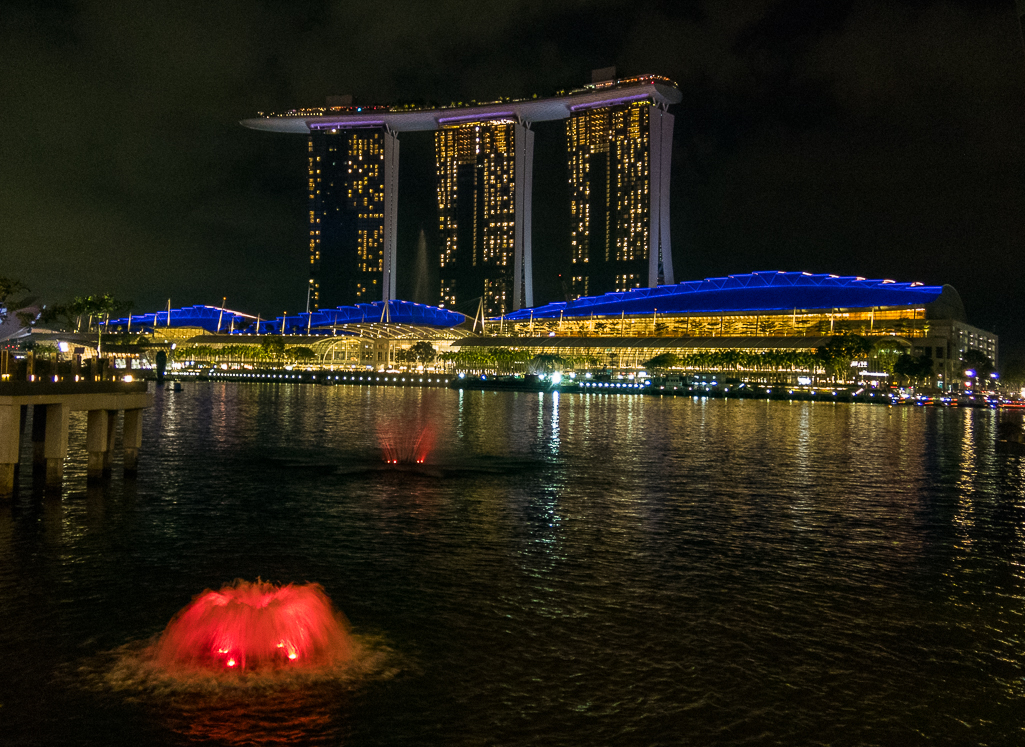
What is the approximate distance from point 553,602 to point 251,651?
4.84 m

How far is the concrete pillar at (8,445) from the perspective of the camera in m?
18.9

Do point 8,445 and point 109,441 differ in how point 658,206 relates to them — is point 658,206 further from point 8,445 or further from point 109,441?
point 8,445

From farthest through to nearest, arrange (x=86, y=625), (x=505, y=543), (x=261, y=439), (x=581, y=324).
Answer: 1. (x=581, y=324)
2. (x=261, y=439)
3. (x=505, y=543)
4. (x=86, y=625)

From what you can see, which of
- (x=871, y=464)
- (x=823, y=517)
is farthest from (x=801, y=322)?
(x=823, y=517)

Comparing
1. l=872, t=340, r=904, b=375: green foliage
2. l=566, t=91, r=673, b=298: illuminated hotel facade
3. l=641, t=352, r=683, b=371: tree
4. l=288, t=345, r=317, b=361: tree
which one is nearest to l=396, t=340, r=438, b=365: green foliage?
l=288, t=345, r=317, b=361: tree

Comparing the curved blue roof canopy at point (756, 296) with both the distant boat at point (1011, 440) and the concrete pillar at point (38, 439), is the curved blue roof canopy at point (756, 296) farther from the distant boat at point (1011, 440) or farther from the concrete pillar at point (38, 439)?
the concrete pillar at point (38, 439)

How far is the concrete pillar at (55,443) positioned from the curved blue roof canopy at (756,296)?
133m

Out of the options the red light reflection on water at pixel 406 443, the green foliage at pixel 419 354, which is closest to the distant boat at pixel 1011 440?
the red light reflection on water at pixel 406 443

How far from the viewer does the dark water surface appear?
9.21 meters

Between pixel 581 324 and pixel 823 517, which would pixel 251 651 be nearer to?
pixel 823 517

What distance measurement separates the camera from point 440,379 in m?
132

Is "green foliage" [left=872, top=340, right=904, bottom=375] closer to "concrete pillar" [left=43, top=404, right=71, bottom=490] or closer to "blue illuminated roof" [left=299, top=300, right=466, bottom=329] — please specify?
"blue illuminated roof" [left=299, top=300, right=466, bottom=329]

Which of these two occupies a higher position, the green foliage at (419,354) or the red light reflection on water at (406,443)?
the green foliage at (419,354)

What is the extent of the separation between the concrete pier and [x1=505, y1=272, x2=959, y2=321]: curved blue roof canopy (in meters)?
129
